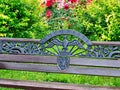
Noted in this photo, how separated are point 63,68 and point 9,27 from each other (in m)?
2.72

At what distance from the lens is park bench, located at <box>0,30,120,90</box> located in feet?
18.3

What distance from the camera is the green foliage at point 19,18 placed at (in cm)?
805

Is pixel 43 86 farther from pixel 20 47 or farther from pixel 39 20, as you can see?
pixel 39 20

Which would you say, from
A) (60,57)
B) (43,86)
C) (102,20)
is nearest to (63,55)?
(60,57)

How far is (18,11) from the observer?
8148mm

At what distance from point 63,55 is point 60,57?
0.16ft

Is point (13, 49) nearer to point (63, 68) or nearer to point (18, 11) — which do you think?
point (63, 68)

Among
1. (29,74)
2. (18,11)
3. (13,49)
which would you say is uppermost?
(18,11)

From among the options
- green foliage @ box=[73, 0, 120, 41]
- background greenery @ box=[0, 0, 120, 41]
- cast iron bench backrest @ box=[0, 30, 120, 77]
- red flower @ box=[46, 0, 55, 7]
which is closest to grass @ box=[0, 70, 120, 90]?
cast iron bench backrest @ box=[0, 30, 120, 77]

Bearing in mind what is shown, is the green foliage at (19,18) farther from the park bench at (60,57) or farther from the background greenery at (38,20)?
the park bench at (60,57)

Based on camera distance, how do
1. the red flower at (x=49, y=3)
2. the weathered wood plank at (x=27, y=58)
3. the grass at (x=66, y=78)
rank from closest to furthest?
the weathered wood plank at (x=27, y=58)
the grass at (x=66, y=78)
the red flower at (x=49, y=3)

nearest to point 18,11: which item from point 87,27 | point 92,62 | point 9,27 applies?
point 9,27

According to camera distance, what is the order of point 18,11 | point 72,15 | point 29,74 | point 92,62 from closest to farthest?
point 92,62, point 29,74, point 18,11, point 72,15

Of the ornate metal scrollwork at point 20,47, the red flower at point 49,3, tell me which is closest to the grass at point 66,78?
the ornate metal scrollwork at point 20,47
